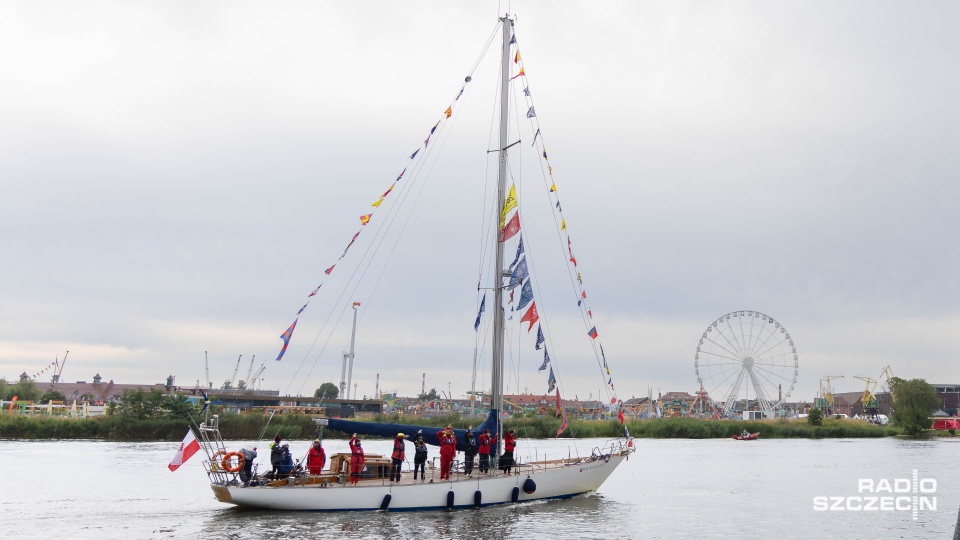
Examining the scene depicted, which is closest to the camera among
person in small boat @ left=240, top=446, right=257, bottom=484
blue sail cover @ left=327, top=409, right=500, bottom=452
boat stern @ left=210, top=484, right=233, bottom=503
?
boat stern @ left=210, top=484, right=233, bottom=503

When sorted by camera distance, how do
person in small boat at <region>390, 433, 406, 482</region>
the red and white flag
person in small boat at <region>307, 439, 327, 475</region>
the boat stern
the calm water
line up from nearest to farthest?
the calm water < the red and white flag < the boat stern < person in small boat at <region>390, 433, 406, 482</region> < person in small boat at <region>307, 439, 327, 475</region>

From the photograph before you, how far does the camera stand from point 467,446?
33531mm

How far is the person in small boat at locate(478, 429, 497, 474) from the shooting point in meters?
32.9

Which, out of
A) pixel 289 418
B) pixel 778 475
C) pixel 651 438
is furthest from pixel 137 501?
pixel 651 438

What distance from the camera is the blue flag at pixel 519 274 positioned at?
113 feet

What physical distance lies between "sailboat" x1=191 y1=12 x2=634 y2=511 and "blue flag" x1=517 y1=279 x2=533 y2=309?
68 mm

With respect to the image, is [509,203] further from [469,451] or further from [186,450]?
[186,450]

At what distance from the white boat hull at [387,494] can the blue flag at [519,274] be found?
7.91m

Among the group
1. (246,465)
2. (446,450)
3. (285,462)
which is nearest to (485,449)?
(446,450)

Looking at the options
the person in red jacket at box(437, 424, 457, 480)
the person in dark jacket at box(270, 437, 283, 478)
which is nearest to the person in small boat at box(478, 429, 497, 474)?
the person in red jacket at box(437, 424, 457, 480)

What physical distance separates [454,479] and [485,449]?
199 centimetres

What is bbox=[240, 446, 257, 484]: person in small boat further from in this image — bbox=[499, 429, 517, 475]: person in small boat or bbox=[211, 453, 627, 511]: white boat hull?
bbox=[499, 429, 517, 475]: person in small boat

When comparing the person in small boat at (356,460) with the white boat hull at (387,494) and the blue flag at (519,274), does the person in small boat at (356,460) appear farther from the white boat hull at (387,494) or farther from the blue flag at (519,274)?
the blue flag at (519,274)

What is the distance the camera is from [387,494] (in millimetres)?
29703
